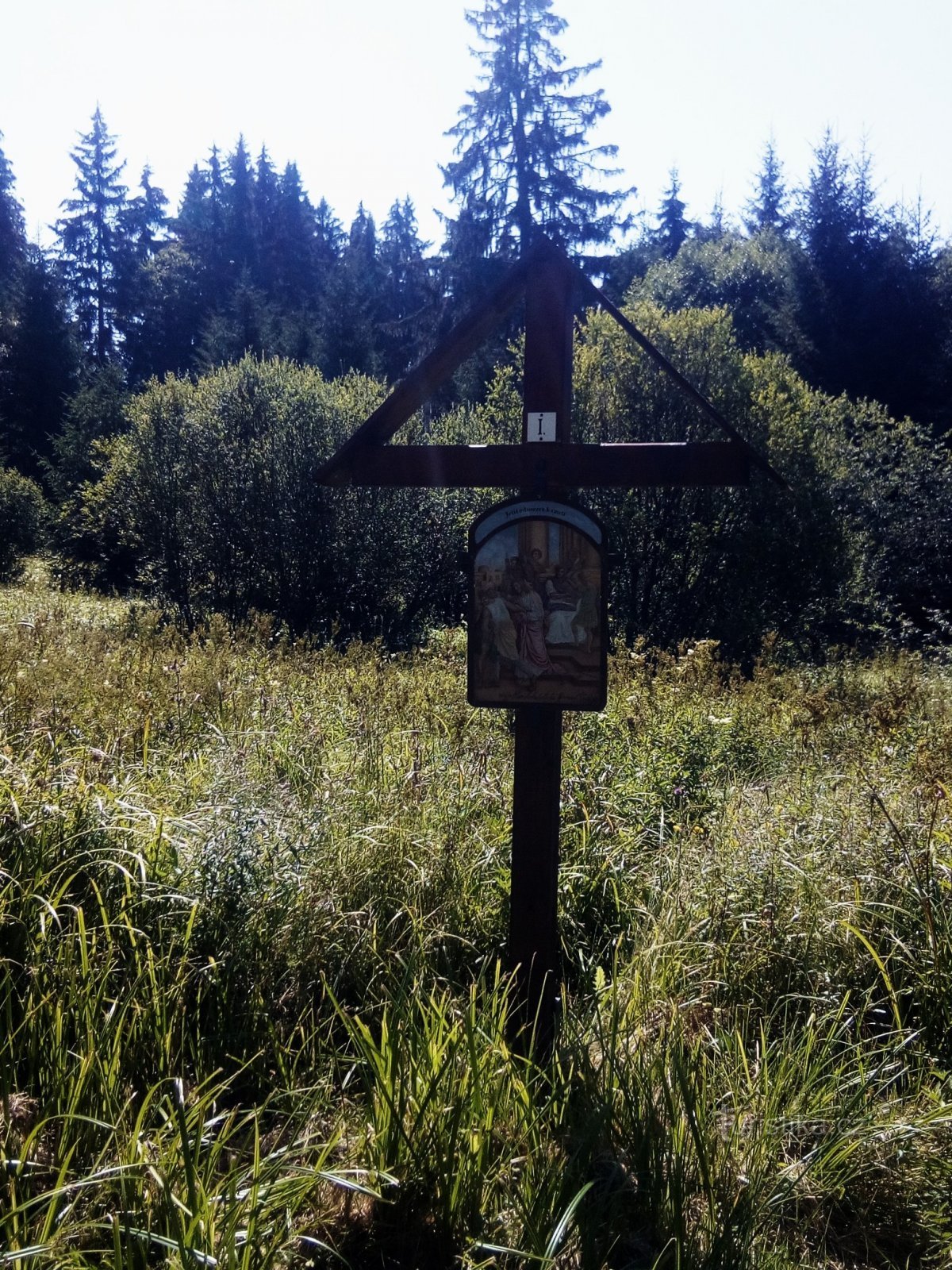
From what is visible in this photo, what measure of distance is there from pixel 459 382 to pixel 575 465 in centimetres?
2024

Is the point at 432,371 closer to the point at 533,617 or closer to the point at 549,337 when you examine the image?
the point at 549,337

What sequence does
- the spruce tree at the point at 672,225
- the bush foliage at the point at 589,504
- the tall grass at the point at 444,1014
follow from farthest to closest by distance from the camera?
the spruce tree at the point at 672,225
the bush foliage at the point at 589,504
the tall grass at the point at 444,1014

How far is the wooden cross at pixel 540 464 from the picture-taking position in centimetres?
308

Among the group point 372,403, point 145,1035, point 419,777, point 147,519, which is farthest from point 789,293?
point 145,1035

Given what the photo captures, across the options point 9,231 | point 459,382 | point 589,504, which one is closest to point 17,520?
point 459,382

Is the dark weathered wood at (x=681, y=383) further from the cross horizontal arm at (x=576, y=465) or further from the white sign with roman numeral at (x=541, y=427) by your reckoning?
the white sign with roman numeral at (x=541, y=427)

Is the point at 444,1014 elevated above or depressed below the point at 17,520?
below

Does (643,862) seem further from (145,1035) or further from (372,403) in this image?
(372,403)

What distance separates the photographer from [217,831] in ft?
10.7

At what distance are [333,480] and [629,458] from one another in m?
1.02

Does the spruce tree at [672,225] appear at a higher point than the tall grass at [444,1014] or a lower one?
higher

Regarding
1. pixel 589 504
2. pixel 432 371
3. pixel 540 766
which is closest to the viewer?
pixel 540 766

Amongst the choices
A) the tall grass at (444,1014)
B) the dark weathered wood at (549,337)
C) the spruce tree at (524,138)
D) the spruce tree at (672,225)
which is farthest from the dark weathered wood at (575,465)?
the spruce tree at (672,225)

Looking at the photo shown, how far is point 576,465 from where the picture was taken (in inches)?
123
